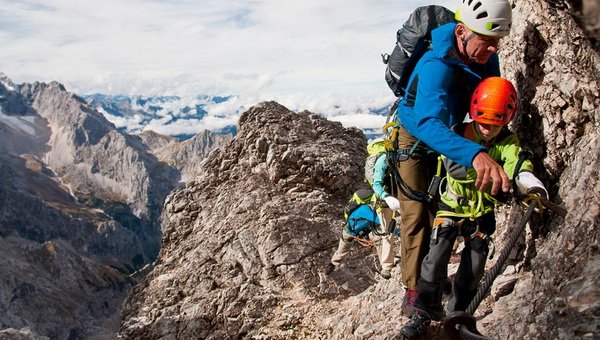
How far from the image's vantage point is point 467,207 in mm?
8094

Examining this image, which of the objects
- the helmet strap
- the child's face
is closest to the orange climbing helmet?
the child's face

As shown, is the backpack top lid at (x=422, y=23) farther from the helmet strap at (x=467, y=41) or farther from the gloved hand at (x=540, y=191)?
the gloved hand at (x=540, y=191)

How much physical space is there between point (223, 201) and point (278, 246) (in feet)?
15.8

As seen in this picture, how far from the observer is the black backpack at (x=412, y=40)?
9227 mm

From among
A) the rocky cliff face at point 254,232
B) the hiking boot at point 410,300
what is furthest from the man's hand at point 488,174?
the rocky cliff face at point 254,232

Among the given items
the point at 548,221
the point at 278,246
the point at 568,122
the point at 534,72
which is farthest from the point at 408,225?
the point at 278,246

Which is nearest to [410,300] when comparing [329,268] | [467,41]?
[467,41]

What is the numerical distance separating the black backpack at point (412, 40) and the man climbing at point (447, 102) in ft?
3.06

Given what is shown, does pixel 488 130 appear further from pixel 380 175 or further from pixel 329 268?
pixel 329 268

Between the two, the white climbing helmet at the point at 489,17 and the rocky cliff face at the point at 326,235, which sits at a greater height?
the white climbing helmet at the point at 489,17

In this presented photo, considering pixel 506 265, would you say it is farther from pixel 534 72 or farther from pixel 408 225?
pixel 534 72

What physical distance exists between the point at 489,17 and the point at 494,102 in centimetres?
130

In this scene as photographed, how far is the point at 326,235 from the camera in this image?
61.4 feet

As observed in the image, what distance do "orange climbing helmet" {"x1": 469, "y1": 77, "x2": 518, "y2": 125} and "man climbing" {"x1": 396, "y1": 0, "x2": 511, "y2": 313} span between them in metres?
0.45
